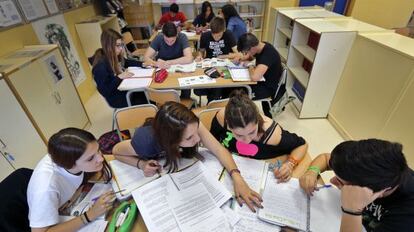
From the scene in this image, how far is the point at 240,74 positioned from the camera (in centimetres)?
232

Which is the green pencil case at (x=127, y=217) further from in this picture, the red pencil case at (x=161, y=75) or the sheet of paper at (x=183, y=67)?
the sheet of paper at (x=183, y=67)

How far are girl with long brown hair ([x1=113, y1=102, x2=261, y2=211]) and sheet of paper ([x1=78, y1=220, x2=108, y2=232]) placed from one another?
0.27 meters

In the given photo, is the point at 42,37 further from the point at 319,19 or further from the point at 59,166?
the point at 319,19

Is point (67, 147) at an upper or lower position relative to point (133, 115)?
upper

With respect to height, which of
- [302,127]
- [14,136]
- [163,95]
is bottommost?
[302,127]

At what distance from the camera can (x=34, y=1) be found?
8.26ft

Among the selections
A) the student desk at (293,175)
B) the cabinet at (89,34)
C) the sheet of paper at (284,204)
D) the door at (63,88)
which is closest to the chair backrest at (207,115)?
the student desk at (293,175)

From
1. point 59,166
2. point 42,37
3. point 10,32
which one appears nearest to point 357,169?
point 59,166

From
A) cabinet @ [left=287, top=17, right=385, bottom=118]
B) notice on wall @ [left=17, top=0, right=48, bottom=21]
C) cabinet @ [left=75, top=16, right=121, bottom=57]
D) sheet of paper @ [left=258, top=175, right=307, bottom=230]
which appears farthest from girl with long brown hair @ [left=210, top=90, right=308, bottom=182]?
cabinet @ [left=75, top=16, right=121, bottom=57]

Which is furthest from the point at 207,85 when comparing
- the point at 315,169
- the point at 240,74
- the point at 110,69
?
the point at 315,169

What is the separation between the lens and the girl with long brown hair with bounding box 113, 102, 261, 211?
1060 millimetres

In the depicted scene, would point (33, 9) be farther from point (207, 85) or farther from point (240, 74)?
point (240, 74)

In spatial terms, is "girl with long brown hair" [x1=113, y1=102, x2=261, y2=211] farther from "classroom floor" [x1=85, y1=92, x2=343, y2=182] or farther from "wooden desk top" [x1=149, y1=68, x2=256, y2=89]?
"classroom floor" [x1=85, y1=92, x2=343, y2=182]

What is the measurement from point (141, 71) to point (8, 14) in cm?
138
